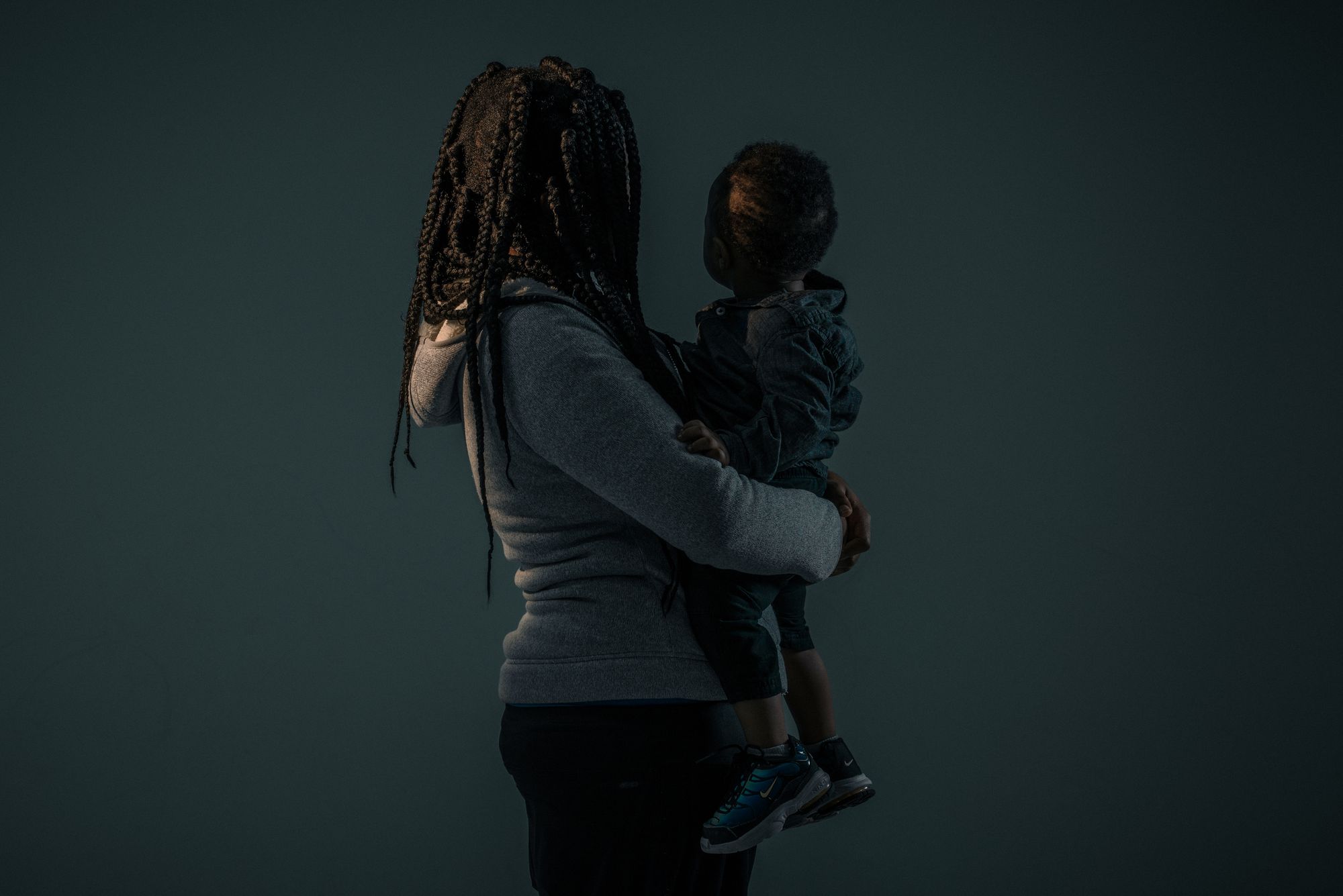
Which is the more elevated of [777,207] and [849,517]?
[777,207]

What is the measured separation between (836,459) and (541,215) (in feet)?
3.63

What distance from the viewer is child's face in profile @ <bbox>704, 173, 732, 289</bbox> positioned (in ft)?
3.76

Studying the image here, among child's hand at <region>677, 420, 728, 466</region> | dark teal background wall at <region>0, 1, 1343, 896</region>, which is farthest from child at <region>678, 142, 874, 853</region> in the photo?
Answer: dark teal background wall at <region>0, 1, 1343, 896</region>

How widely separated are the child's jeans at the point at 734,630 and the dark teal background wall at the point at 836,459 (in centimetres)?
98

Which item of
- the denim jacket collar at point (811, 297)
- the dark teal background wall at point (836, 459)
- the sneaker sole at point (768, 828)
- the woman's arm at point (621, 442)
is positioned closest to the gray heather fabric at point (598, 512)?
the woman's arm at point (621, 442)

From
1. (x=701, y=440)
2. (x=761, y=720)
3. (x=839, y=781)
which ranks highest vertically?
(x=701, y=440)

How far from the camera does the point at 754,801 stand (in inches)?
36.6

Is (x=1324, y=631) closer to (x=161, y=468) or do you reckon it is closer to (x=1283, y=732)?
(x=1283, y=732)

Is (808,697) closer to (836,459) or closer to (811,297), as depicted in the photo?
(811,297)

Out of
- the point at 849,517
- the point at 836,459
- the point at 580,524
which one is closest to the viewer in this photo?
the point at 580,524

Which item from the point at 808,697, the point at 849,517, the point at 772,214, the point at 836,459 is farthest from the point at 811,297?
the point at 836,459

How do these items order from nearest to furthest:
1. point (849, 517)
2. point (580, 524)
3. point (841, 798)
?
1. point (580, 524)
2. point (841, 798)
3. point (849, 517)

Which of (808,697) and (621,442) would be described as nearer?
(621,442)

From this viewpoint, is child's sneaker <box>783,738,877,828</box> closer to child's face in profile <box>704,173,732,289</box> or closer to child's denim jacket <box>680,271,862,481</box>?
child's denim jacket <box>680,271,862,481</box>
